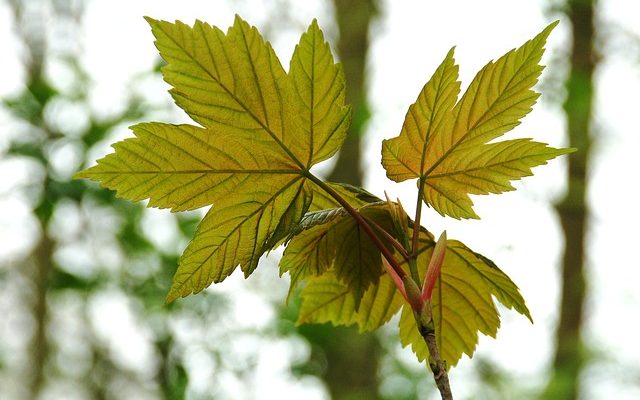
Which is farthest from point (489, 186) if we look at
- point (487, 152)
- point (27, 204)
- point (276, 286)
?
point (276, 286)

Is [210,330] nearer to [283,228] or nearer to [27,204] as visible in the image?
[27,204]

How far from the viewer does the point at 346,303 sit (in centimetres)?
69

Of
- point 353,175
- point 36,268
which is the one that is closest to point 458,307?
point 353,175

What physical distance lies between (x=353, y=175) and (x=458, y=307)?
11.3ft

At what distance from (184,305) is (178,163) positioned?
2378 mm

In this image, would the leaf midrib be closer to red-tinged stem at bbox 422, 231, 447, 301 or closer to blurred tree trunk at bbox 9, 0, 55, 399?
red-tinged stem at bbox 422, 231, 447, 301

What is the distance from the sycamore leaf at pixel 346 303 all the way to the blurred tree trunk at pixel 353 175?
2.26m

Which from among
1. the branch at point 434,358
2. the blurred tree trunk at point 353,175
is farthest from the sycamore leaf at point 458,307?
the blurred tree trunk at point 353,175

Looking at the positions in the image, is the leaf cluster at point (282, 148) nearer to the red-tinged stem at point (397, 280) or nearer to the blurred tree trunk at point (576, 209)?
the red-tinged stem at point (397, 280)

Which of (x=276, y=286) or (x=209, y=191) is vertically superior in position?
(x=276, y=286)

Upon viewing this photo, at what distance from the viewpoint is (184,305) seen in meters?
2.86

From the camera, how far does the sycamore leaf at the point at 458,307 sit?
0.62 meters

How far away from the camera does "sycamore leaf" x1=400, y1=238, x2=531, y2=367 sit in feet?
2.05

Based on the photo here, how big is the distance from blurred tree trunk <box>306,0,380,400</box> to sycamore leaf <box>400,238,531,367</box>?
2291 millimetres
